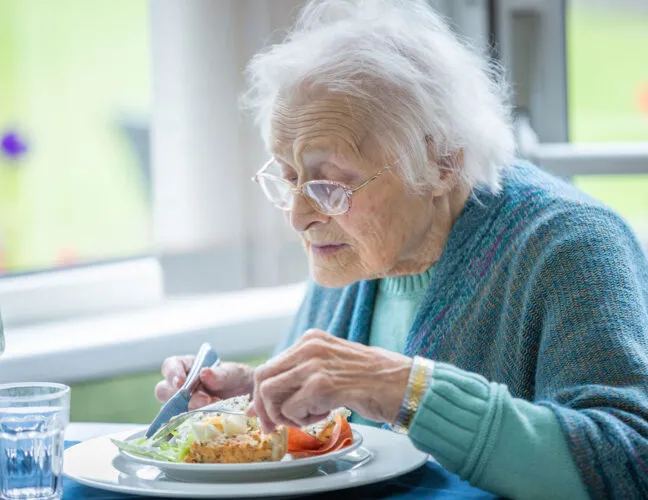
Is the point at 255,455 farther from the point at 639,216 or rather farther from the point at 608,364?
the point at 639,216

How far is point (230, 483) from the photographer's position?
1.19 m

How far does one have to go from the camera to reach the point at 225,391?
1711 millimetres

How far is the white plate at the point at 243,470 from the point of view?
118 cm

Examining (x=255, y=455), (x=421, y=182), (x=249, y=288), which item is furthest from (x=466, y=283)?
(x=249, y=288)

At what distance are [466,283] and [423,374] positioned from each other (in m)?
0.45

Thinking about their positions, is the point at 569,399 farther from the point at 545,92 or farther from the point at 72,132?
the point at 545,92

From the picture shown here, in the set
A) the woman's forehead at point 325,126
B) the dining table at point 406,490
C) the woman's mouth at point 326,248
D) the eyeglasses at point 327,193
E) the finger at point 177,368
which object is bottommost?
the dining table at point 406,490

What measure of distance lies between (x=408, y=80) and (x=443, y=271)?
30cm

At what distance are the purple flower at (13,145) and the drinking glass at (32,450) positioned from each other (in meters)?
1.46

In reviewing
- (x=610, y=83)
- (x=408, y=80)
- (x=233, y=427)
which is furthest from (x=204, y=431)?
(x=610, y=83)

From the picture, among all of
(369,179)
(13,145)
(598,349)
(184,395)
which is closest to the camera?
(598,349)

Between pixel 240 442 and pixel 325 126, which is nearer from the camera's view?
pixel 240 442

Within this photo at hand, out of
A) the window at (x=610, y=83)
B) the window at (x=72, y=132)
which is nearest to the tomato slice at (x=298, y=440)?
the window at (x=72, y=132)

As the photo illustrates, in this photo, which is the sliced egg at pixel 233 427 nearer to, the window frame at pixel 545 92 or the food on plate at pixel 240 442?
the food on plate at pixel 240 442
